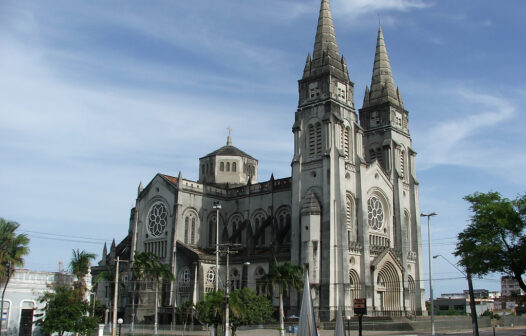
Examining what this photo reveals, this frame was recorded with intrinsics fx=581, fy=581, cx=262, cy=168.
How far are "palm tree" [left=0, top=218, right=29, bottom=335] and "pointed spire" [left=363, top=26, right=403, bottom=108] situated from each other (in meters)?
48.9

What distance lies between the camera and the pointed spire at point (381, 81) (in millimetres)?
72875

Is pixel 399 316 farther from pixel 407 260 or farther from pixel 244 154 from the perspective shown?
pixel 244 154

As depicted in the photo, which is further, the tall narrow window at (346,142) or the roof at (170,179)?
the roof at (170,179)

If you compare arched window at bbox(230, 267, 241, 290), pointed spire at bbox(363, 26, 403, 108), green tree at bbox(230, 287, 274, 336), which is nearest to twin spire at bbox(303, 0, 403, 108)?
pointed spire at bbox(363, 26, 403, 108)

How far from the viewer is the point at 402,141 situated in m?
72.4

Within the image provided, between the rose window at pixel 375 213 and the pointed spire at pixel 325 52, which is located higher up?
the pointed spire at pixel 325 52

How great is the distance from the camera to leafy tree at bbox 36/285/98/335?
35406mm

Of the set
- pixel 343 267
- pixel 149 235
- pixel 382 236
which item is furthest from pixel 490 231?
pixel 149 235

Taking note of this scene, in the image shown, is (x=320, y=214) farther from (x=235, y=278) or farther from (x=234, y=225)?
(x=234, y=225)

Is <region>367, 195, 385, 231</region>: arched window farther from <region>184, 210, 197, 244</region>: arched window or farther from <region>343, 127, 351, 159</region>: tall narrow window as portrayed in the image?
<region>184, 210, 197, 244</region>: arched window

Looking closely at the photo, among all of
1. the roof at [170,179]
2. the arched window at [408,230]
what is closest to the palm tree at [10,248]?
the roof at [170,179]

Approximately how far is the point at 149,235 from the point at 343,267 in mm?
27484

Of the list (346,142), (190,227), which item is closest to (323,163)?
(346,142)

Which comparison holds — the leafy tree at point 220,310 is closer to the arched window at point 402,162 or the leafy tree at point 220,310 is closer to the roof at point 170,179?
the roof at point 170,179
